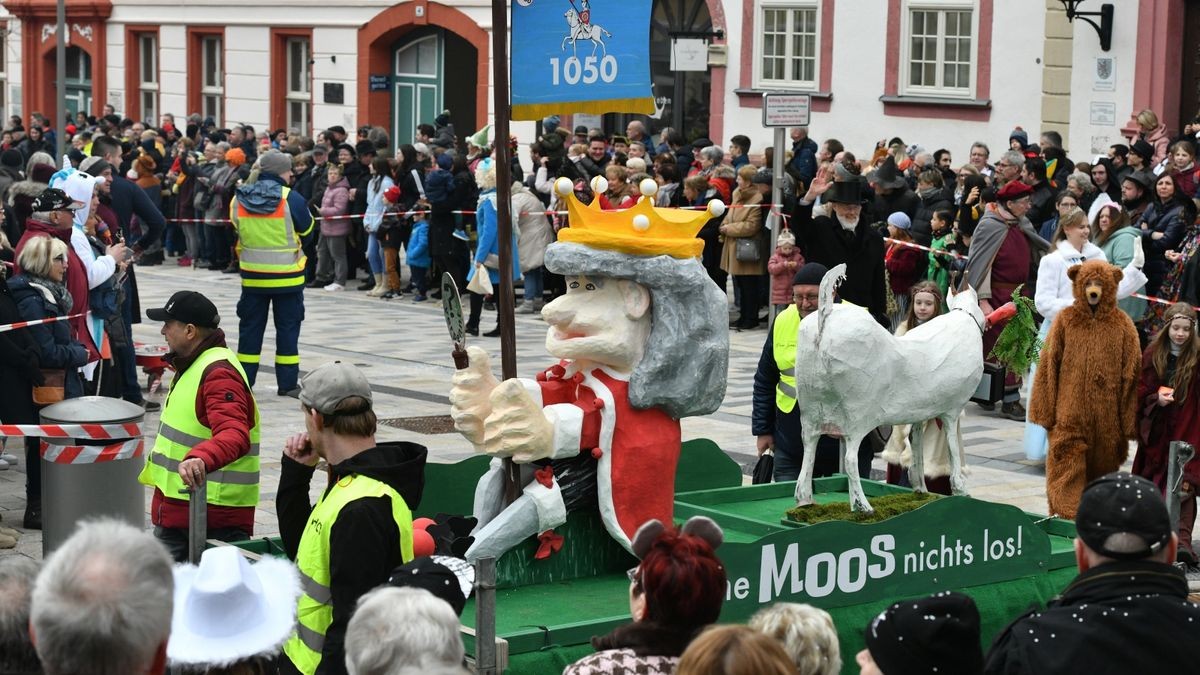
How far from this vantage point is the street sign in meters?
13.9

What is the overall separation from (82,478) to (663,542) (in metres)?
4.73

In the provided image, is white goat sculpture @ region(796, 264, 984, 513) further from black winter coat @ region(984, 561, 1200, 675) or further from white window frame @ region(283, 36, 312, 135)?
white window frame @ region(283, 36, 312, 135)

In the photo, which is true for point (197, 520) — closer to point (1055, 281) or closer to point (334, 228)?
point (1055, 281)

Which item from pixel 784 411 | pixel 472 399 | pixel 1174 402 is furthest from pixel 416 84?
pixel 472 399

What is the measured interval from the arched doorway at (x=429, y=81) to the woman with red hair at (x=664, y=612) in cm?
2610

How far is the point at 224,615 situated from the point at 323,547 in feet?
3.76

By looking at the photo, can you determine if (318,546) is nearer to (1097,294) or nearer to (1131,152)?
(1097,294)

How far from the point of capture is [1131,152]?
1748 centimetres

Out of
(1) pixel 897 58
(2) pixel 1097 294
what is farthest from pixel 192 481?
(1) pixel 897 58

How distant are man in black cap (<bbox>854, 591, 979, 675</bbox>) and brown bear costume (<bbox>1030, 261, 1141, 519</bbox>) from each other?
5.60m

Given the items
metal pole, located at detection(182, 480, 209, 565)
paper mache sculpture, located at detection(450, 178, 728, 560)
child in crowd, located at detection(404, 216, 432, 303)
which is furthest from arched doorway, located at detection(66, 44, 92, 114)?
metal pole, located at detection(182, 480, 209, 565)

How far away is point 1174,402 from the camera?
9.62 metres

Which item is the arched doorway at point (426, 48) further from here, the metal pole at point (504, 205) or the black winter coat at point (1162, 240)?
the metal pole at point (504, 205)

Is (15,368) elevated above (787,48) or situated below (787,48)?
below
